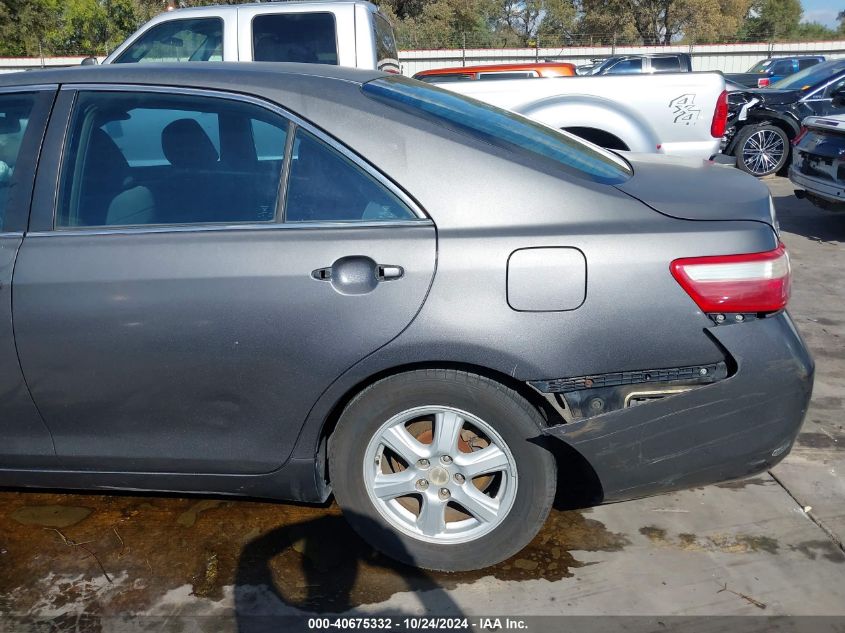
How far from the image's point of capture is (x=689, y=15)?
145 ft

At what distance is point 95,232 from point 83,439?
2.44 feet

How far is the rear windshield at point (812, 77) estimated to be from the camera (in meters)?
11.7

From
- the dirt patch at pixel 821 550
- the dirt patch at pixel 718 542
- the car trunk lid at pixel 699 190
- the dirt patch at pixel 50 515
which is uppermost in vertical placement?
the car trunk lid at pixel 699 190

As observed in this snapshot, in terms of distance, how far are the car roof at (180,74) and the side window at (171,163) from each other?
0.06 m

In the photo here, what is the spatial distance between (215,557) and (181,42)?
494cm

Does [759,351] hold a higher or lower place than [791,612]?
higher

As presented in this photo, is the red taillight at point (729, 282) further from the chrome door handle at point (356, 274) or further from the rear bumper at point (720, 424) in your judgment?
the chrome door handle at point (356, 274)

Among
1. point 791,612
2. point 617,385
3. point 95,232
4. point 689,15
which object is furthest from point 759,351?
point 689,15

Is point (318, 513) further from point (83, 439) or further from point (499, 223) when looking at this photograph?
point (499, 223)

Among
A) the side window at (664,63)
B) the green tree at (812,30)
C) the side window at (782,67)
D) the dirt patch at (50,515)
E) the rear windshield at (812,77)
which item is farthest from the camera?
the green tree at (812,30)

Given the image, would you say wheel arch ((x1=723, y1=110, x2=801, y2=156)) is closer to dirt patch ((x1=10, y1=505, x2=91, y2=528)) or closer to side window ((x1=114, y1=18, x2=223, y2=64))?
side window ((x1=114, y1=18, x2=223, y2=64))

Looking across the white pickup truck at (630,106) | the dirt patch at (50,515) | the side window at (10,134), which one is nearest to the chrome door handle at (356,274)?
the side window at (10,134)

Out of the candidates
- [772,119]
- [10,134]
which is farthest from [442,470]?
[772,119]

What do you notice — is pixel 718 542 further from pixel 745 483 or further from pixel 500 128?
pixel 500 128
